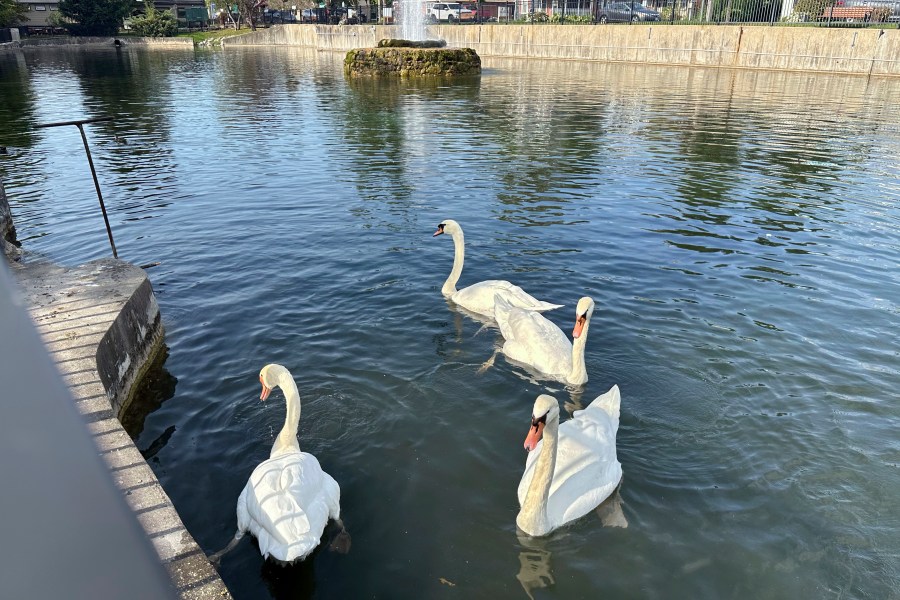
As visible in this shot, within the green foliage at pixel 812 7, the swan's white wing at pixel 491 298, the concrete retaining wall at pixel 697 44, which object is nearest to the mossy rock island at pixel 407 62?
the concrete retaining wall at pixel 697 44

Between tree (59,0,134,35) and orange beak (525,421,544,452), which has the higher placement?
tree (59,0,134,35)

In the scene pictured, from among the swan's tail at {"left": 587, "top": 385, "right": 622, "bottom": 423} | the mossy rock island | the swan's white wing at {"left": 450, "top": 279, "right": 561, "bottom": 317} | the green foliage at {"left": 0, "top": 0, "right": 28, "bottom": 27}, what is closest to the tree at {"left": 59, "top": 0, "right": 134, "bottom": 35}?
the green foliage at {"left": 0, "top": 0, "right": 28, "bottom": 27}

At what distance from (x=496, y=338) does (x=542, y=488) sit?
4137 mm

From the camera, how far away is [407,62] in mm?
43875

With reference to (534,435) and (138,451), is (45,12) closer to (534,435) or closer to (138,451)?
(138,451)

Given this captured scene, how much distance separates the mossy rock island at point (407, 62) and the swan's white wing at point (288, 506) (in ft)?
137

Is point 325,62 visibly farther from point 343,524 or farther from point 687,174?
point 343,524

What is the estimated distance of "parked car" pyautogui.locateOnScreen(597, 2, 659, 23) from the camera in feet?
202

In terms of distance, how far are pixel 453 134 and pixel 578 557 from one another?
20.7m

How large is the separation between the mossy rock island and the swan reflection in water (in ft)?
137

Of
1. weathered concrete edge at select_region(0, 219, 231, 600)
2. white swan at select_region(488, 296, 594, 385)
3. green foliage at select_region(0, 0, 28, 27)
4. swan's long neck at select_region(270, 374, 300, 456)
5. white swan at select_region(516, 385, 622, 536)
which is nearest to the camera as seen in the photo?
weathered concrete edge at select_region(0, 219, 231, 600)

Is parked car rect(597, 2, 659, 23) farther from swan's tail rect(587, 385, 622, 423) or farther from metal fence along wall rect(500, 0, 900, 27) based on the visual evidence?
swan's tail rect(587, 385, 622, 423)

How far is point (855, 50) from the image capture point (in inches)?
1558

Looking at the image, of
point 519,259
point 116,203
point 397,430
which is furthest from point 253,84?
point 397,430
